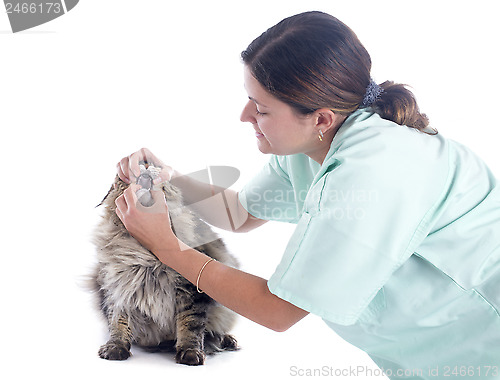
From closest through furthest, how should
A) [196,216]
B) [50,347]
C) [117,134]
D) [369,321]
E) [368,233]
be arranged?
[368,233]
[369,321]
[50,347]
[196,216]
[117,134]

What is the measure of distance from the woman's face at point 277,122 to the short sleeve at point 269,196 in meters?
0.42

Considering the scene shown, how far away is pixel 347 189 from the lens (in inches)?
47.7

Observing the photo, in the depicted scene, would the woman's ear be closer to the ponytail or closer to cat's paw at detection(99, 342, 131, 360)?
the ponytail

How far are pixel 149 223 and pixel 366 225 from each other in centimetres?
64

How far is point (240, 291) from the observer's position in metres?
1.32

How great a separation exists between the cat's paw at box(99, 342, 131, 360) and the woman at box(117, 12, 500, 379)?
0.95 ft

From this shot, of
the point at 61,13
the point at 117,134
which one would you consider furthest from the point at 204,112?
the point at 61,13

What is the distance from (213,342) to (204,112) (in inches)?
35.6

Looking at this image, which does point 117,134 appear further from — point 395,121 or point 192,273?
point 395,121

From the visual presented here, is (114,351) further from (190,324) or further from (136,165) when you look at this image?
(136,165)

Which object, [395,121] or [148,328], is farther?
[148,328]
